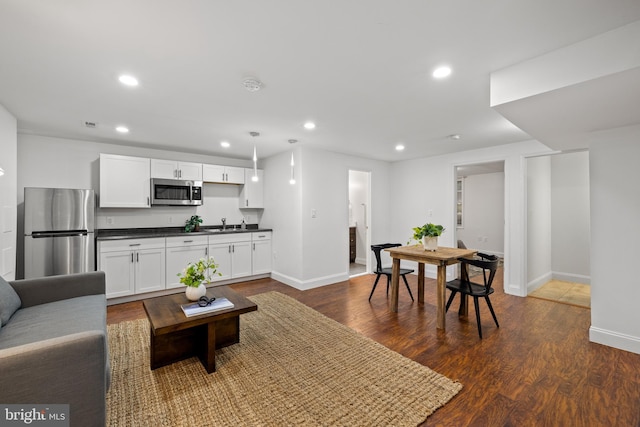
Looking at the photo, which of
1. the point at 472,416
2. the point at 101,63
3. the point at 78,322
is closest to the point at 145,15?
the point at 101,63

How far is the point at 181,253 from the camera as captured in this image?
4551 mm

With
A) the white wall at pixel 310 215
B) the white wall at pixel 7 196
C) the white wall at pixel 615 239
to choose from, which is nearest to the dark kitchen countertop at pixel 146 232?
the white wall at pixel 310 215

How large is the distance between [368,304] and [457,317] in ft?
3.65

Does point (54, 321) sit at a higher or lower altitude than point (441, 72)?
lower

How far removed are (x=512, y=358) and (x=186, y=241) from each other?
4.44 m

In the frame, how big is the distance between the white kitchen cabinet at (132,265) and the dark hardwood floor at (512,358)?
26 cm

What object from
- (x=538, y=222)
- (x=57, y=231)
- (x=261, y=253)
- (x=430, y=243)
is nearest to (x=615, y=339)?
(x=430, y=243)

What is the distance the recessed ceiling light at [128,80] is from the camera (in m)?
2.30

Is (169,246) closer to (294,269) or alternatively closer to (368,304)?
(294,269)

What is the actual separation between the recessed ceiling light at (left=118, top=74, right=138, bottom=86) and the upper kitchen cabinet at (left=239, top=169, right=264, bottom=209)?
122 inches

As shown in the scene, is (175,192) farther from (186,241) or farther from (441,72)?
(441,72)

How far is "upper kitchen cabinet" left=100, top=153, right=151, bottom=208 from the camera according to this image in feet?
13.7

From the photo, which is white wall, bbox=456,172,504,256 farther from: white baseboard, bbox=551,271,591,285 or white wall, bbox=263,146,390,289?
white wall, bbox=263,146,390,289

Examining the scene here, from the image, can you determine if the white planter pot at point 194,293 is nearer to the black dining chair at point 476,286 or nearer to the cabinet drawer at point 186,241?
the cabinet drawer at point 186,241
